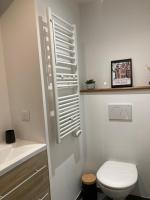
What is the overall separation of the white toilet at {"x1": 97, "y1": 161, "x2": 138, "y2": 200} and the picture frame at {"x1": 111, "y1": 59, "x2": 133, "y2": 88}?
36.0 inches

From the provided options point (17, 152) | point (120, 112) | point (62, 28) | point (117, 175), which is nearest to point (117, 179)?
point (117, 175)

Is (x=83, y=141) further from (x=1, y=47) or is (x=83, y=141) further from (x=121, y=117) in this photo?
(x=1, y=47)

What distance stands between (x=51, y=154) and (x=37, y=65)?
81 centimetres

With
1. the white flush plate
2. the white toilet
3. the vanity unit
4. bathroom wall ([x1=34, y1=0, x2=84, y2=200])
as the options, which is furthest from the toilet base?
the white flush plate

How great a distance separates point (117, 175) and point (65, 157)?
0.56 metres

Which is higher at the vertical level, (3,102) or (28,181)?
(3,102)

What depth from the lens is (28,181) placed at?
1.38 m

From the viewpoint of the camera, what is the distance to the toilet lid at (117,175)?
1734 millimetres

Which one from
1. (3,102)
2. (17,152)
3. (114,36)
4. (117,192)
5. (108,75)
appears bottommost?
(117,192)

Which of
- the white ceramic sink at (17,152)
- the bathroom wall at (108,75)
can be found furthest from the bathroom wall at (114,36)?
the white ceramic sink at (17,152)

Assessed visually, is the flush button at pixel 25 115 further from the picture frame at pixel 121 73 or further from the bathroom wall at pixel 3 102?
the picture frame at pixel 121 73

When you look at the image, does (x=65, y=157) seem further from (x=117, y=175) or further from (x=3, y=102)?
(x=3, y=102)

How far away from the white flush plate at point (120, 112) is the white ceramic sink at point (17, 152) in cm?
95

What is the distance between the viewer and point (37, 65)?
1555 mm
